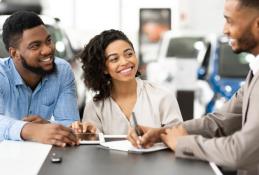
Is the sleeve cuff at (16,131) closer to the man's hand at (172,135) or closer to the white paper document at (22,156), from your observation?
the white paper document at (22,156)

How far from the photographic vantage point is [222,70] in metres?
5.84

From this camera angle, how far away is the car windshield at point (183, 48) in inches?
277

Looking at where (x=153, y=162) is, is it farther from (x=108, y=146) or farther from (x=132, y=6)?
(x=132, y=6)

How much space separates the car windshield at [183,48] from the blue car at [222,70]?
0.83 meters

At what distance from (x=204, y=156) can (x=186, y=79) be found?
4113 millimetres

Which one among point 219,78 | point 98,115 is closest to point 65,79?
point 98,115

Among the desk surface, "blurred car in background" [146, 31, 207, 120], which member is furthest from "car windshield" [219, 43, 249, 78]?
the desk surface

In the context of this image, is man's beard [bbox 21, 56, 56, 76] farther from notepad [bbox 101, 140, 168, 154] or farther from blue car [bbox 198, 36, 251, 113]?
blue car [bbox 198, 36, 251, 113]

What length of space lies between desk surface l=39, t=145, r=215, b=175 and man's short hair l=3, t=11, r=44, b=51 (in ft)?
3.22

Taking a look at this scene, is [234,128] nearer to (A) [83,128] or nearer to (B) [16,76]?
(A) [83,128]

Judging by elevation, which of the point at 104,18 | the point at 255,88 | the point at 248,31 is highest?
the point at 248,31

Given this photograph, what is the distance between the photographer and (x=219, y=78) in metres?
5.74

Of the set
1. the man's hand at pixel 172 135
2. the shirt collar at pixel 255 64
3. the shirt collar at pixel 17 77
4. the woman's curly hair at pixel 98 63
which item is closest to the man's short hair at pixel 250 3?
the shirt collar at pixel 255 64

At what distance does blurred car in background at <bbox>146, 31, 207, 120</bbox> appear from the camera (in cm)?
564
